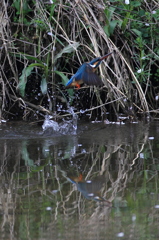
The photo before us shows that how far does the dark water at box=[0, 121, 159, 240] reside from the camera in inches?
89.0

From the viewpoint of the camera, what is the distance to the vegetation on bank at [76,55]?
5.07 m

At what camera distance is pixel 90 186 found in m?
2.89

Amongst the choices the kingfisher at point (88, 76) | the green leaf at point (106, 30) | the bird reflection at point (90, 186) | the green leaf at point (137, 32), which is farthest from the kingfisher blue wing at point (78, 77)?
the bird reflection at point (90, 186)

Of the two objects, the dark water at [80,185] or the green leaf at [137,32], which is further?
the green leaf at [137,32]

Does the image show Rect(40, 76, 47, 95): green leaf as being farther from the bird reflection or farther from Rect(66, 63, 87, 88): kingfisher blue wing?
the bird reflection

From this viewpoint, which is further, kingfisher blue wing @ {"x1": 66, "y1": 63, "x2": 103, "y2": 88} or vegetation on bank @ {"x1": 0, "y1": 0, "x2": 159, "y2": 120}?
vegetation on bank @ {"x1": 0, "y1": 0, "x2": 159, "y2": 120}

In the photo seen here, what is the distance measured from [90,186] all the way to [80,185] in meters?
0.07

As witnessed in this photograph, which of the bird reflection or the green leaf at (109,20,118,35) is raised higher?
the green leaf at (109,20,118,35)

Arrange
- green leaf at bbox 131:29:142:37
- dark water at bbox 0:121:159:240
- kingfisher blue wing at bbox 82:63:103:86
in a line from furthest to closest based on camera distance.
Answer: green leaf at bbox 131:29:142:37 → kingfisher blue wing at bbox 82:63:103:86 → dark water at bbox 0:121:159:240

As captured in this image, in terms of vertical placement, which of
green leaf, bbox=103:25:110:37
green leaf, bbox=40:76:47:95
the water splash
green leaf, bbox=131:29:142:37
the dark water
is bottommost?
the water splash

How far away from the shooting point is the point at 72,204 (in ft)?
8.43

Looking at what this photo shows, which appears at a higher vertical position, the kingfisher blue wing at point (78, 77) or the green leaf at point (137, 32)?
the green leaf at point (137, 32)

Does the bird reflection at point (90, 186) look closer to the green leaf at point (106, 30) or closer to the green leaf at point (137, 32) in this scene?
the green leaf at point (106, 30)

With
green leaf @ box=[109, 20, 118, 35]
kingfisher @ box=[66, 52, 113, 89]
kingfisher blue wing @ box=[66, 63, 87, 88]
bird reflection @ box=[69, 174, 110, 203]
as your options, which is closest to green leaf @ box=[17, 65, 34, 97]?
→ kingfisher blue wing @ box=[66, 63, 87, 88]
